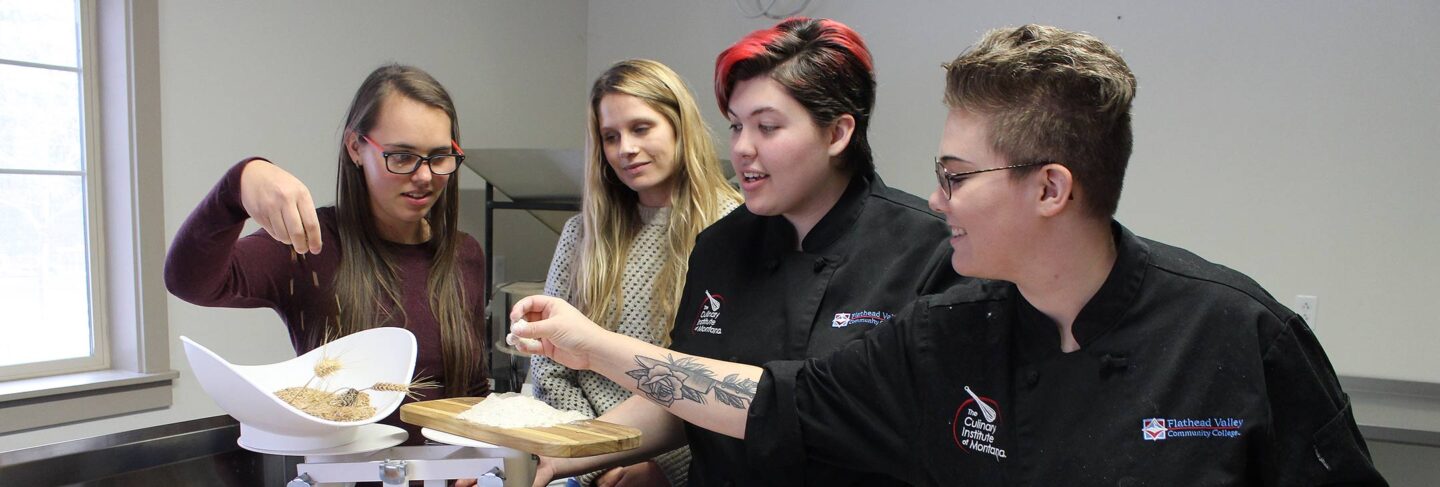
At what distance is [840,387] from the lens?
3.92ft

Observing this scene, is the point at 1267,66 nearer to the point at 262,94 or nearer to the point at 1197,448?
the point at 1197,448

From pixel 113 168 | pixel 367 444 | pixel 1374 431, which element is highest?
pixel 113 168

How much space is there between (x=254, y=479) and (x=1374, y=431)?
2.61 meters

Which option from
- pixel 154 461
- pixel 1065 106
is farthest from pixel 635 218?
pixel 1065 106

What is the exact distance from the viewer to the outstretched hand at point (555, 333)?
1.37 metres

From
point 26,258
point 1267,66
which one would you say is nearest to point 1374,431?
point 1267,66

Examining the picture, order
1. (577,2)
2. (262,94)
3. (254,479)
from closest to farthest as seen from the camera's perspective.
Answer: (254,479) < (262,94) < (577,2)

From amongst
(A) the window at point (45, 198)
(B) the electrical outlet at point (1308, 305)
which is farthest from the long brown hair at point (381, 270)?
(B) the electrical outlet at point (1308, 305)

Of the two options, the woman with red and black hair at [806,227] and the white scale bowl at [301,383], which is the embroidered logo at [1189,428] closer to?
the woman with red and black hair at [806,227]

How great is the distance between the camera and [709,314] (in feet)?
4.73

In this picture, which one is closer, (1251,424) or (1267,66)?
Result: (1251,424)

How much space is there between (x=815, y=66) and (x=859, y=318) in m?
0.35

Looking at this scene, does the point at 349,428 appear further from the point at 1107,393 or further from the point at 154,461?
the point at 1107,393

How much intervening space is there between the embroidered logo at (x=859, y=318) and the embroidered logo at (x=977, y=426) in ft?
0.67
